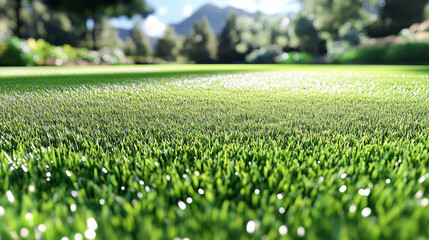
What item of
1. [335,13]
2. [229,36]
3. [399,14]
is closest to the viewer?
[335,13]

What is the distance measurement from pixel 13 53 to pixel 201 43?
42190 millimetres

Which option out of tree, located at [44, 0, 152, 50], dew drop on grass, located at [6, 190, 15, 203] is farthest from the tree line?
dew drop on grass, located at [6, 190, 15, 203]

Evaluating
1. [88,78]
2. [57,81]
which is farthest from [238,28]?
[57,81]

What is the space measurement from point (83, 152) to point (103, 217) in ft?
2.84

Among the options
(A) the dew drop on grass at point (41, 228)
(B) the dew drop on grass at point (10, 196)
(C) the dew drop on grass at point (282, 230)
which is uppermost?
(C) the dew drop on grass at point (282, 230)

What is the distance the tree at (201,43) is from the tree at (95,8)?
65.9ft

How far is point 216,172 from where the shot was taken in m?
1.37

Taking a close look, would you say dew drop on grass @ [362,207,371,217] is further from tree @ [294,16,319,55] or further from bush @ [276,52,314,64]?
tree @ [294,16,319,55]

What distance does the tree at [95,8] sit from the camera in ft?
79.2

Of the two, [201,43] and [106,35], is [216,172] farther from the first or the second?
[106,35]

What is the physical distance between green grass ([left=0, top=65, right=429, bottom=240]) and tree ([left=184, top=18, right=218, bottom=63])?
49.0 m

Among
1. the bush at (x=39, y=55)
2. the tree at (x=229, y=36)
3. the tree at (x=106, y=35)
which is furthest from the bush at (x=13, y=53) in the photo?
the tree at (x=106, y=35)

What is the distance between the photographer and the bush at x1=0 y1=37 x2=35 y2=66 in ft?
43.1

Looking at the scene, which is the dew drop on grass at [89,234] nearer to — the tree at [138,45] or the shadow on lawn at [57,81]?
the shadow on lawn at [57,81]
